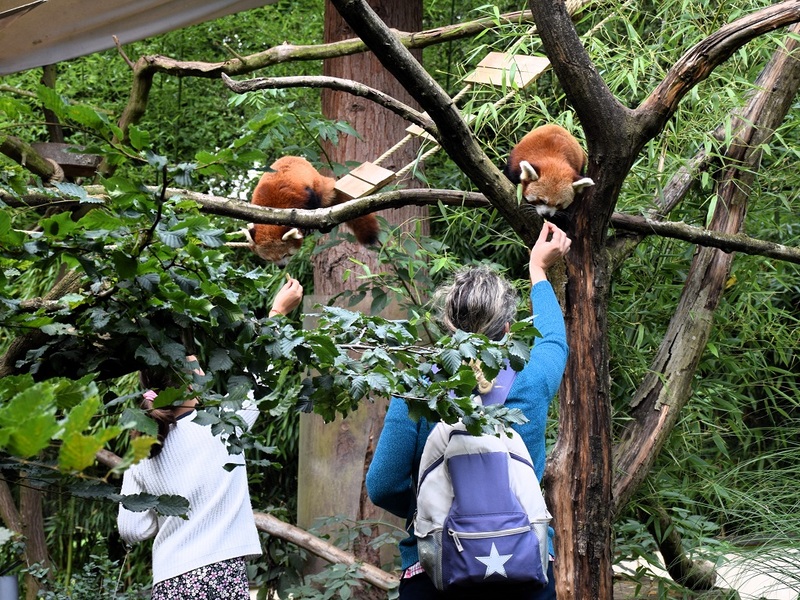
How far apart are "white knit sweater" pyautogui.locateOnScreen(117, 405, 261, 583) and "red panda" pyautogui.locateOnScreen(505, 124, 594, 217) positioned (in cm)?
90

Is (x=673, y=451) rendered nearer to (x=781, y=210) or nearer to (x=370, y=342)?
(x=781, y=210)

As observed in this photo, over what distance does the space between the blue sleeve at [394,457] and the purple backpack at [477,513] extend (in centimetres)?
4

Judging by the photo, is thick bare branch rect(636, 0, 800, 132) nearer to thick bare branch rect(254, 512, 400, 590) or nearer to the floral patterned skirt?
the floral patterned skirt

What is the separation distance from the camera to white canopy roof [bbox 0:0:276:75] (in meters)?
2.80

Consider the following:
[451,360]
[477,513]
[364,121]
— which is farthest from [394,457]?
[364,121]

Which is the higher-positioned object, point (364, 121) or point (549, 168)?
point (364, 121)

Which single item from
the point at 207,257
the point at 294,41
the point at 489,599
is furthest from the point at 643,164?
the point at 294,41

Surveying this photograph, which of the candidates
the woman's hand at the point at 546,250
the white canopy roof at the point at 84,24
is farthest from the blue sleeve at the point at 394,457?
the white canopy roof at the point at 84,24

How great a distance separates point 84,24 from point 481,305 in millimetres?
2237

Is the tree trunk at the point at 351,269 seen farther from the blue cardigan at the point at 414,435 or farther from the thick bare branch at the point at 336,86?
the blue cardigan at the point at 414,435

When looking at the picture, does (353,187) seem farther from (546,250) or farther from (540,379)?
(540,379)

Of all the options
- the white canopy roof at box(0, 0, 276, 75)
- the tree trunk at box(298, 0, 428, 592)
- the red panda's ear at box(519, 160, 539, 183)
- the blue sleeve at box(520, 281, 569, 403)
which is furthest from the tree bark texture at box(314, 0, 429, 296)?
the blue sleeve at box(520, 281, 569, 403)

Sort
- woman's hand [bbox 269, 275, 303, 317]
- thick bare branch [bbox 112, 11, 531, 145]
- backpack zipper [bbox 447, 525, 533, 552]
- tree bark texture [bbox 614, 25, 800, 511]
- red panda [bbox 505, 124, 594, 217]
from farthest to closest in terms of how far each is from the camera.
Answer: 1. thick bare branch [bbox 112, 11, 531, 145]
2. tree bark texture [bbox 614, 25, 800, 511]
3. red panda [bbox 505, 124, 594, 217]
4. woman's hand [bbox 269, 275, 303, 317]
5. backpack zipper [bbox 447, 525, 533, 552]

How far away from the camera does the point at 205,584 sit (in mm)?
1967
